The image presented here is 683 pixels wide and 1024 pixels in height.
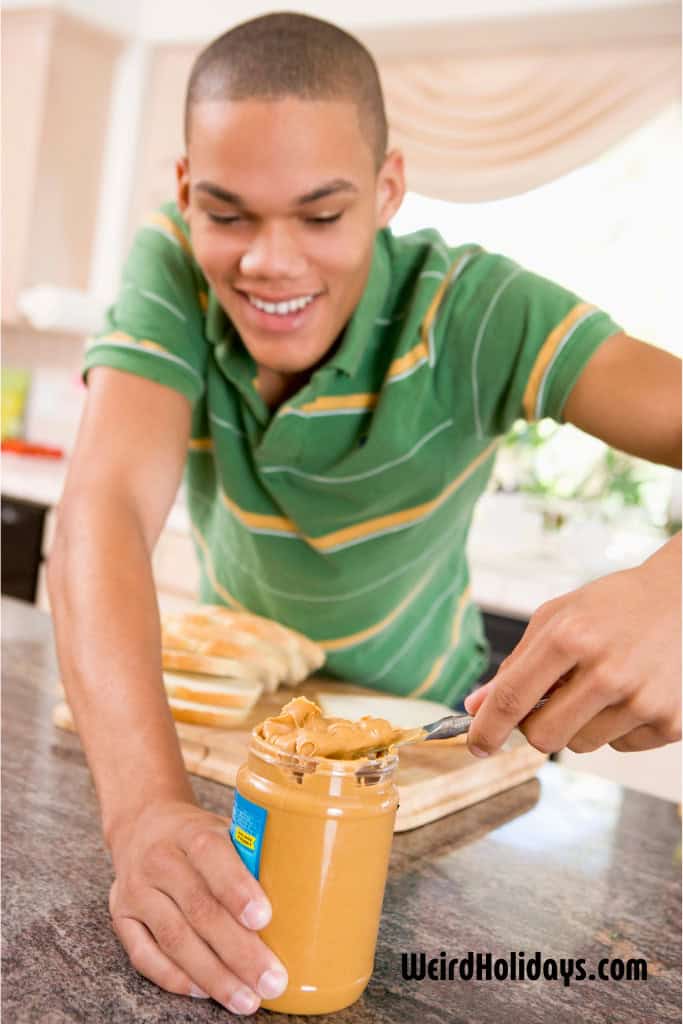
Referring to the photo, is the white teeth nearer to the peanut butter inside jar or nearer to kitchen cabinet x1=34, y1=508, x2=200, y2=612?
the peanut butter inside jar

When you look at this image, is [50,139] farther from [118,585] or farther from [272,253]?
[118,585]

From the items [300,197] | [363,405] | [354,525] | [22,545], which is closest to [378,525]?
[354,525]

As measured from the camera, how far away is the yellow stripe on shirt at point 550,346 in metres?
1.29

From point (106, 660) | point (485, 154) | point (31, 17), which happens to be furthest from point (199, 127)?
point (31, 17)

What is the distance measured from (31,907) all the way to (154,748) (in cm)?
17

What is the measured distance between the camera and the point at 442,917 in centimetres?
92

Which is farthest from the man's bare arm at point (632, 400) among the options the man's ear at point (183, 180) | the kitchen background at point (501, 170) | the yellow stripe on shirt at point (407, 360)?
the kitchen background at point (501, 170)

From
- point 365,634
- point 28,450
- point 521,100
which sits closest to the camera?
point 365,634

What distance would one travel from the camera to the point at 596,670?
744mm

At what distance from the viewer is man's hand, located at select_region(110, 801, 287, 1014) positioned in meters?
0.73

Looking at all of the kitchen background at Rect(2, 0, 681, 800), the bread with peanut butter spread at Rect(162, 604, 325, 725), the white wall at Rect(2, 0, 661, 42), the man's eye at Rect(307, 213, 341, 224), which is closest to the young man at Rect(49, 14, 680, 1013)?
the man's eye at Rect(307, 213, 341, 224)

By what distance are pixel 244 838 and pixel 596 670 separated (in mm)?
273

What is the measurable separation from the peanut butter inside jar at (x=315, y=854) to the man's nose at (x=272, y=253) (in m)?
0.60

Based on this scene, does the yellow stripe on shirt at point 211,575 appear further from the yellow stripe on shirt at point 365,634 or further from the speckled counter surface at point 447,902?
the speckled counter surface at point 447,902
